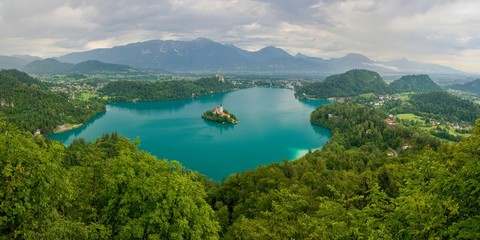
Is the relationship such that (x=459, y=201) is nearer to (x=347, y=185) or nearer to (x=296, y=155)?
(x=347, y=185)

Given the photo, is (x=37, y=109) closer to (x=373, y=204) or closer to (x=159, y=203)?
(x=159, y=203)

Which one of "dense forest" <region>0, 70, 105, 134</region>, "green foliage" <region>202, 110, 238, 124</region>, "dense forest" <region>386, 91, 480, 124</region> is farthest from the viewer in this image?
"dense forest" <region>386, 91, 480, 124</region>

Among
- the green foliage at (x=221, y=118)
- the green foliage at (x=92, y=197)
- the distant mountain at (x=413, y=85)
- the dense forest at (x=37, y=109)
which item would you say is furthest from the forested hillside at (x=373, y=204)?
the distant mountain at (x=413, y=85)

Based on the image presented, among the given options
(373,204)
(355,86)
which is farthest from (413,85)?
(373,204)

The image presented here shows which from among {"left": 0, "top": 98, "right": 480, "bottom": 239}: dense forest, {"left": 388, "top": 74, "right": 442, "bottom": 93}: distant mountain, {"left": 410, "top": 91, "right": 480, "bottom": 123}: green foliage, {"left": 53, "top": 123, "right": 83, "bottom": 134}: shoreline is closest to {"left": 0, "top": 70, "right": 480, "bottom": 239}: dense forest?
{"left": 0, "top": 98, "right": 480, "bottom": 239}: dense forest

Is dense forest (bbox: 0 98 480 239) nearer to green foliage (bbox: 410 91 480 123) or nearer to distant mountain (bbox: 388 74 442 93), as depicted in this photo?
green foliage (bbox: 410 91 480 123)

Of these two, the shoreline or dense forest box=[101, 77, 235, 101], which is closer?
the shoreline

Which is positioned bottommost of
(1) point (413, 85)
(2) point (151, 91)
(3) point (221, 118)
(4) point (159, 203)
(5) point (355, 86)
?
(3) point (221, 118)
